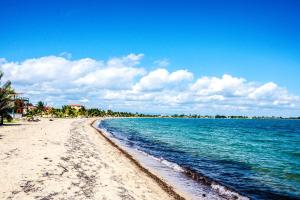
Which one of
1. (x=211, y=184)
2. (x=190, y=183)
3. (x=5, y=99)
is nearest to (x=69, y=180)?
(x=190, y=183)

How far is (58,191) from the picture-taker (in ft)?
46.9

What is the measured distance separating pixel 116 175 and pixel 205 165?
11.9m

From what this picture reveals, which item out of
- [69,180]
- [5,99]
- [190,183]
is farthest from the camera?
[5,99]

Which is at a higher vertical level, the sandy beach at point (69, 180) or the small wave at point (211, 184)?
the sandy beach at point (69, 180)

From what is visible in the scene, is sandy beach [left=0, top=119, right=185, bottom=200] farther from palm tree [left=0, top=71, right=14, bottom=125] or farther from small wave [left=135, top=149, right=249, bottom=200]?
palm tree [left=0, top=71, right=14, bottom=125]

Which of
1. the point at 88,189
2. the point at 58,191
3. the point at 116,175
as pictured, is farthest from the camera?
the point at 116,175

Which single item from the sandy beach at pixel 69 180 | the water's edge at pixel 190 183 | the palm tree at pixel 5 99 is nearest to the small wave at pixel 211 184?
the water's edge at pixel 190 183

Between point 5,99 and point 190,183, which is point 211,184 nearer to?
point 190,183

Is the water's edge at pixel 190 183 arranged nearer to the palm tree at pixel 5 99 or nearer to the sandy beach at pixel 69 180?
the sandy beach at pixel 69 180

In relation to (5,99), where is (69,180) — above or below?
below

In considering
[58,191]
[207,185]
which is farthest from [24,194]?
[207,185]

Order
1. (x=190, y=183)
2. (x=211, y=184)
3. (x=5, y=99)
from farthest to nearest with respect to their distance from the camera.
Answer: (x=5, y=99) → (x=190, y=183) → (x=211, y=184)

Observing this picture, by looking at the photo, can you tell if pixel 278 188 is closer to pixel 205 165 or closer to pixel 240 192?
pixel 240 192

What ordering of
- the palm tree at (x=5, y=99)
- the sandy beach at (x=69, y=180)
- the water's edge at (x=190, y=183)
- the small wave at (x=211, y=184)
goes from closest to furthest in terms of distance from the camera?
the sandy beach at (x=69, y=180)
the water's edge at (x=190, y=183)
the small wave at (x=211, y=184)
the palm tree at (x=5, y=99)
